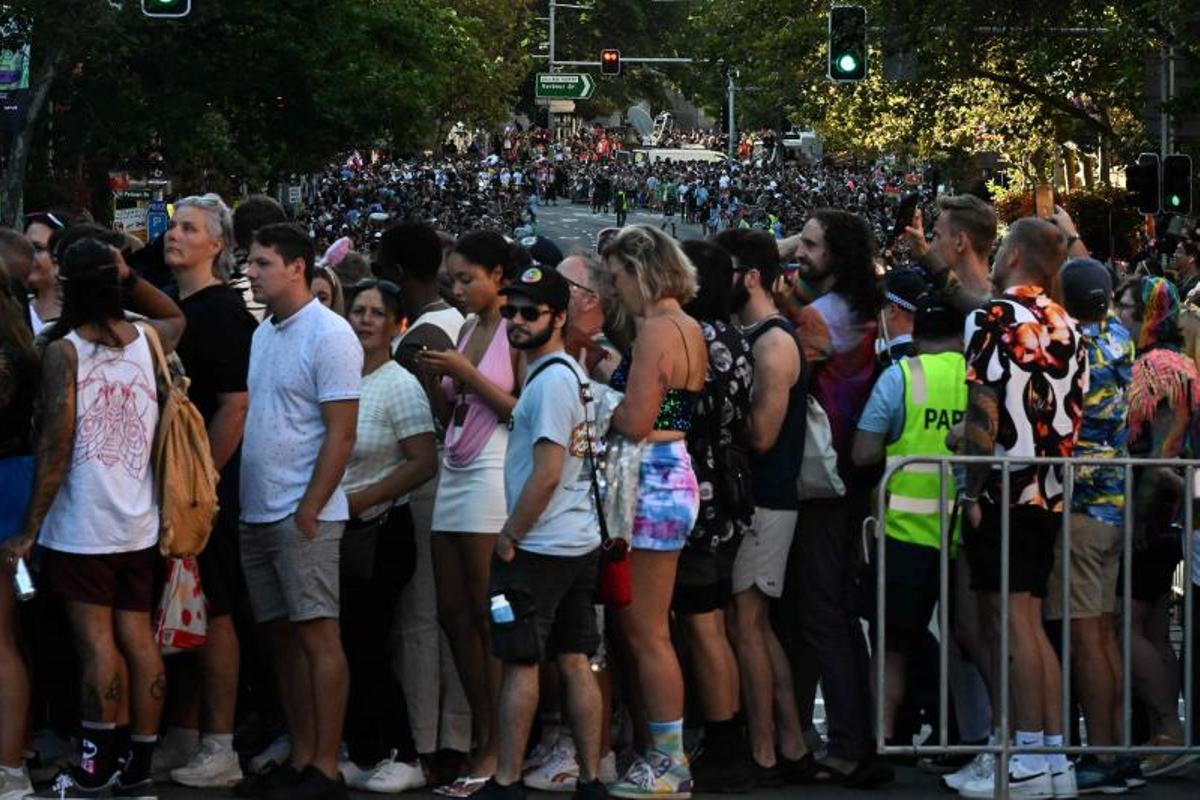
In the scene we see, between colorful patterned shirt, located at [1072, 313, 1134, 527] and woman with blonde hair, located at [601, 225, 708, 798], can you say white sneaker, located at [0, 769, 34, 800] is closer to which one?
woman with blonde hair, located at [601, 225, 708, 798]

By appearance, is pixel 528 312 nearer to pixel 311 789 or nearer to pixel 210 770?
pixel 311 789

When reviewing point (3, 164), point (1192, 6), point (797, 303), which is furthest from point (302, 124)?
point (797, 303)

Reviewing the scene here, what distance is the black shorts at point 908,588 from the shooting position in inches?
332

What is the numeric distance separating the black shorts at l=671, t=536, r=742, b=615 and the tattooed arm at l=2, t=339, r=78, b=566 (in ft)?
7.16

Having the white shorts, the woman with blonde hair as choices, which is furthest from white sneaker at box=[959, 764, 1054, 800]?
the woman with blonde hair

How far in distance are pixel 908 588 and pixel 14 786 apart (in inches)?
127

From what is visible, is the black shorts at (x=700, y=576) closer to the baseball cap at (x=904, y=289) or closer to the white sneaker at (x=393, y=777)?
the white sneaker at (x=393, y=777)

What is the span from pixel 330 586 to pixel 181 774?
0.95 metres

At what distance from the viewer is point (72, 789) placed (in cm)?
794

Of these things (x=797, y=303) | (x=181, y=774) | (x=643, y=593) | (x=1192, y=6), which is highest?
(x=1192, y=6)

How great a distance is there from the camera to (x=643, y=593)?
8.13 m

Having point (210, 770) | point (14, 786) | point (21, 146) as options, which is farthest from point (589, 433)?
point (21, 146)

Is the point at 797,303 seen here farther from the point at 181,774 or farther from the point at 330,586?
the point at 181,774

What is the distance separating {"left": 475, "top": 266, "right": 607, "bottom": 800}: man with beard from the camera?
303 inches
